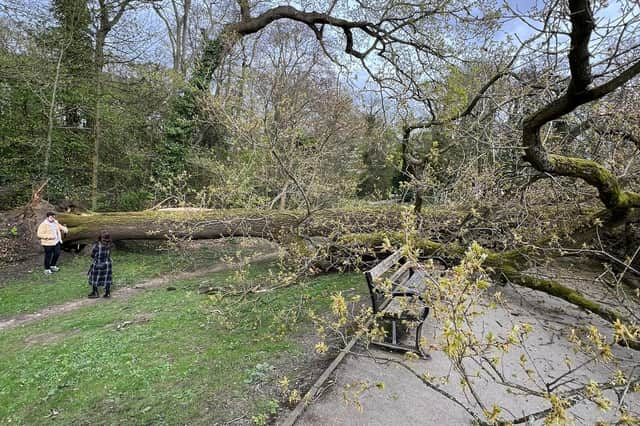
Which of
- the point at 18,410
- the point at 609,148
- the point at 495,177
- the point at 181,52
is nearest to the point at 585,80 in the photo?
the point at 495,177

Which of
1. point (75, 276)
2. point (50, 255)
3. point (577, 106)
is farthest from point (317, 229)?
point (50, 255)

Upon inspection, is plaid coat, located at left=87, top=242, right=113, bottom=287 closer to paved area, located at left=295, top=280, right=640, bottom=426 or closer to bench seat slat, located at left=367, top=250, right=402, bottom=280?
paved area, located at left=295, top=280, right=640, bottom=426

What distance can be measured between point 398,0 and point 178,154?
8.78 metres

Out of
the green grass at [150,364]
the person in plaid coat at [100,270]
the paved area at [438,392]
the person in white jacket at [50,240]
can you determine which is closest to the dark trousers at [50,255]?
the person in white jacket at [50,240]

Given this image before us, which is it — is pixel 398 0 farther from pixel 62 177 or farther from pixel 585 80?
pixel 62 177

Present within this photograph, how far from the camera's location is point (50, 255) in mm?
8391

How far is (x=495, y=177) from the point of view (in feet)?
16.1

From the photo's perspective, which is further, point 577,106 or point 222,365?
point 222,365

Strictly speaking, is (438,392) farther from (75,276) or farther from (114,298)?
(75,276)

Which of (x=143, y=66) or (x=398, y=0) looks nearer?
(x=398, y=0)

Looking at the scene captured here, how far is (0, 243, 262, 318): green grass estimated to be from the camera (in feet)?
21.2

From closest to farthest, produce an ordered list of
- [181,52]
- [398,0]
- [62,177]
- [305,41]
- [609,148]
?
[609,148], [398,0], [62,177], [305,41], [181,52]

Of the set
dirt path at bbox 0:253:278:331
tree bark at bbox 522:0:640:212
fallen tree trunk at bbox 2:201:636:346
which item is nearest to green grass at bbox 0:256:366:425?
dirt path at bbox 0:253:278:331

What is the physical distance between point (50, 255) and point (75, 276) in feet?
3.12
